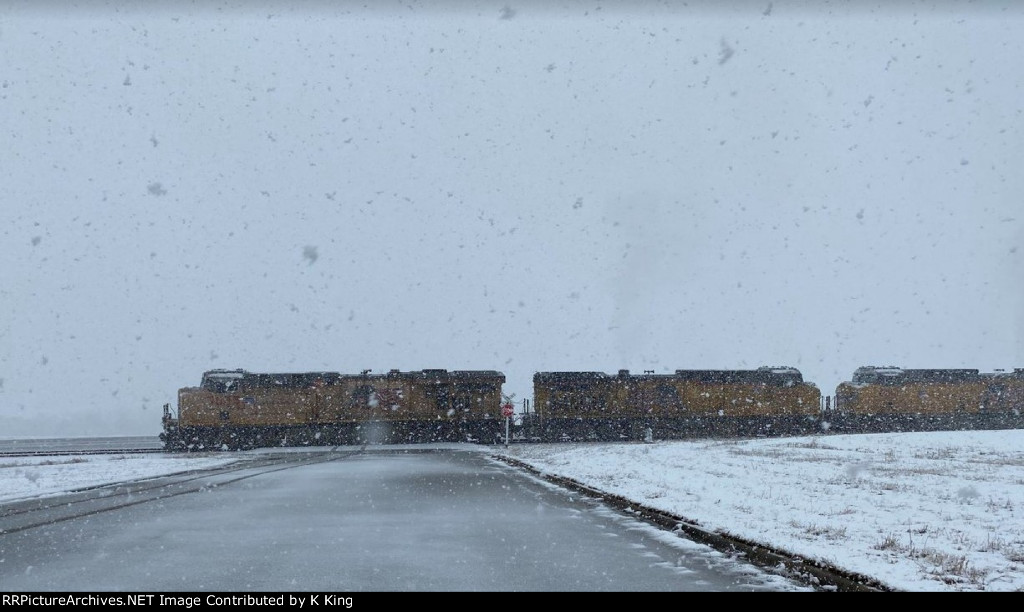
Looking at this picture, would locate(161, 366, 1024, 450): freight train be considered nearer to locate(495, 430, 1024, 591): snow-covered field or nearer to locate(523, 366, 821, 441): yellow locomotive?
locate(523, 366, 821, 441): yellow locomotive

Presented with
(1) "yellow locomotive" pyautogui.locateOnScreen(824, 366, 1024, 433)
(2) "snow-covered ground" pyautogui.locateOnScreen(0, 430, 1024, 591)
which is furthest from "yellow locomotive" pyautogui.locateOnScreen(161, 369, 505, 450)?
(1) "yellow locomotive" pyautogui.locateOnScreen(824, 366, 1024, 433)

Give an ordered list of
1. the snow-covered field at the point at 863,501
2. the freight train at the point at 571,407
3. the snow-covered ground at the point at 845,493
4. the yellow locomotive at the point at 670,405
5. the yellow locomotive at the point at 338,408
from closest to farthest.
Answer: the snow-covered field at the point at 863,501 → the snow-covered ground at the point at 845,493 → the yellow locomotive at the point at 338,408 → the freight train at the point at 571,407 → the yellow locomotive at the point at 670,405

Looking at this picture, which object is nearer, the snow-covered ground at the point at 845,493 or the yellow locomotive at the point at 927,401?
the snow-covered ground at the point at 845,493

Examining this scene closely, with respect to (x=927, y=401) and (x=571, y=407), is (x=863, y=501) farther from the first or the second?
(x=927, y=401)

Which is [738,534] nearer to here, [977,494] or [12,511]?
[977,494]

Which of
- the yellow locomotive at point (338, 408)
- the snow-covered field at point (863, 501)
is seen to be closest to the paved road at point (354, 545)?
the snow-covered field at point (863, 501)

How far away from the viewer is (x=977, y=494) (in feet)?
42.4

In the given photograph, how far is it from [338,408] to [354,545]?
34253mm

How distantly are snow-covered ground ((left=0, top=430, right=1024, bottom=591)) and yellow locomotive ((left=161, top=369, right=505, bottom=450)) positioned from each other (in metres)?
12.6

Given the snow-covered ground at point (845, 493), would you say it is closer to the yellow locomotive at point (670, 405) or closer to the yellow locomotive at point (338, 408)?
the yellow locomotive at point (338, 408)

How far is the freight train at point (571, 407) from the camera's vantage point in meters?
41.5

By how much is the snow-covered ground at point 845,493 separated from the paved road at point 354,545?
3.40ft

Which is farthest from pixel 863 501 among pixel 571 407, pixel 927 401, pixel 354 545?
pixel 927 401
